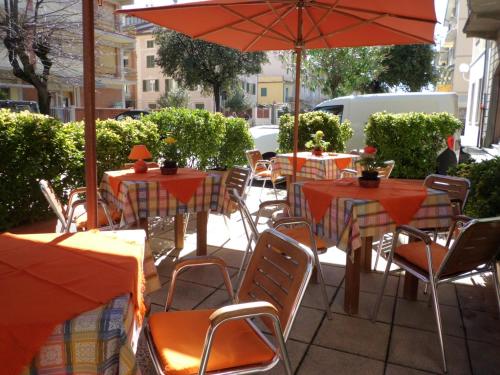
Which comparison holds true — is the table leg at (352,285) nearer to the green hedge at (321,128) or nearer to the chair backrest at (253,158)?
the chair backrest at (253,158)

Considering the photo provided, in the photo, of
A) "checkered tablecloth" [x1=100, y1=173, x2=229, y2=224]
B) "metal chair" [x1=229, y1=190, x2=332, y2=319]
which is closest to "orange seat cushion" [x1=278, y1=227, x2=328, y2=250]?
"metal chair" [x1=229, y1=190, x2=332, y2=319]

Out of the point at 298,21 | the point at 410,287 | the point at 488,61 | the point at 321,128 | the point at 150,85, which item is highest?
the point at 150,85

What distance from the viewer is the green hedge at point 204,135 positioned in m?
6.99

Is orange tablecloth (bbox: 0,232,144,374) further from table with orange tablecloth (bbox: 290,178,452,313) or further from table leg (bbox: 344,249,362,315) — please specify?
table leg (bbox: 344,249,362,315)

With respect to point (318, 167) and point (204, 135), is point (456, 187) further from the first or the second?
point (204, 135)

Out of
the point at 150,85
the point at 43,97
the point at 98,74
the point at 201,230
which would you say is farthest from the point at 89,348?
the point at 150,85

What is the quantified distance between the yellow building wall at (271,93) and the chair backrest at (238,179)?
1775 inches

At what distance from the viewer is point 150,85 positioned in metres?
40.3

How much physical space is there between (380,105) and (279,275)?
9.05 metres

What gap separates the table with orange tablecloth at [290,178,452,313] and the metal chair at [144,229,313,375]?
3.81 ft

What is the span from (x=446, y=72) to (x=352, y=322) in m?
37.2

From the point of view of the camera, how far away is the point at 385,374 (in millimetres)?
2434

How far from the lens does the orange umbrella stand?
3852mm

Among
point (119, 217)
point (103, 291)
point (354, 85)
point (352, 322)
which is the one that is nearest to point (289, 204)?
point (352, 322)
